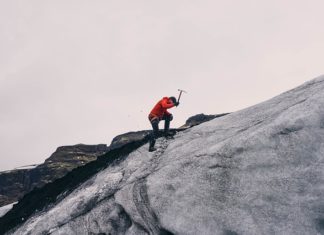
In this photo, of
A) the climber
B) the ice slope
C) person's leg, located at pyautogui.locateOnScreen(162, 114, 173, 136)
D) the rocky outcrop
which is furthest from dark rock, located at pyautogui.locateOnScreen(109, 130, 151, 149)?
the ice slope

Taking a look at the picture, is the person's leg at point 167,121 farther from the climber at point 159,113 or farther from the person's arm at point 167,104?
the person's arm at point 167,104

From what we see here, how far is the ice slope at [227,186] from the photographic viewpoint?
32.4 ft

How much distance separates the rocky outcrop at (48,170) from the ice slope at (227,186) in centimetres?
2877

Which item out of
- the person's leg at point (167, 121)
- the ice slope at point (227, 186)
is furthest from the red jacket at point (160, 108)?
the ice slope at point (227, 186)

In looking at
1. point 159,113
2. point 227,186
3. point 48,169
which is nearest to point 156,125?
point 159,113

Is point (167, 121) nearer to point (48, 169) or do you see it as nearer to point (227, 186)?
point (227, 186)

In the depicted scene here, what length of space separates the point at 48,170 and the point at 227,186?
115 ft

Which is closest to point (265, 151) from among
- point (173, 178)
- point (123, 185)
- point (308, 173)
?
point (308, 173)

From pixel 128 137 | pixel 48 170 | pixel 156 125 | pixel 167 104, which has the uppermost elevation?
pixel 128 137

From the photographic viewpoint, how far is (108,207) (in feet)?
40.7

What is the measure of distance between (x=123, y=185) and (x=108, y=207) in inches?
35.0

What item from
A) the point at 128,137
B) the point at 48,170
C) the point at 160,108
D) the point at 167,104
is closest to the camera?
the point at 167,104

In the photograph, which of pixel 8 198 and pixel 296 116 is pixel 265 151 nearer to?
pixel 296 116

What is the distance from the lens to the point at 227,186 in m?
10.7
